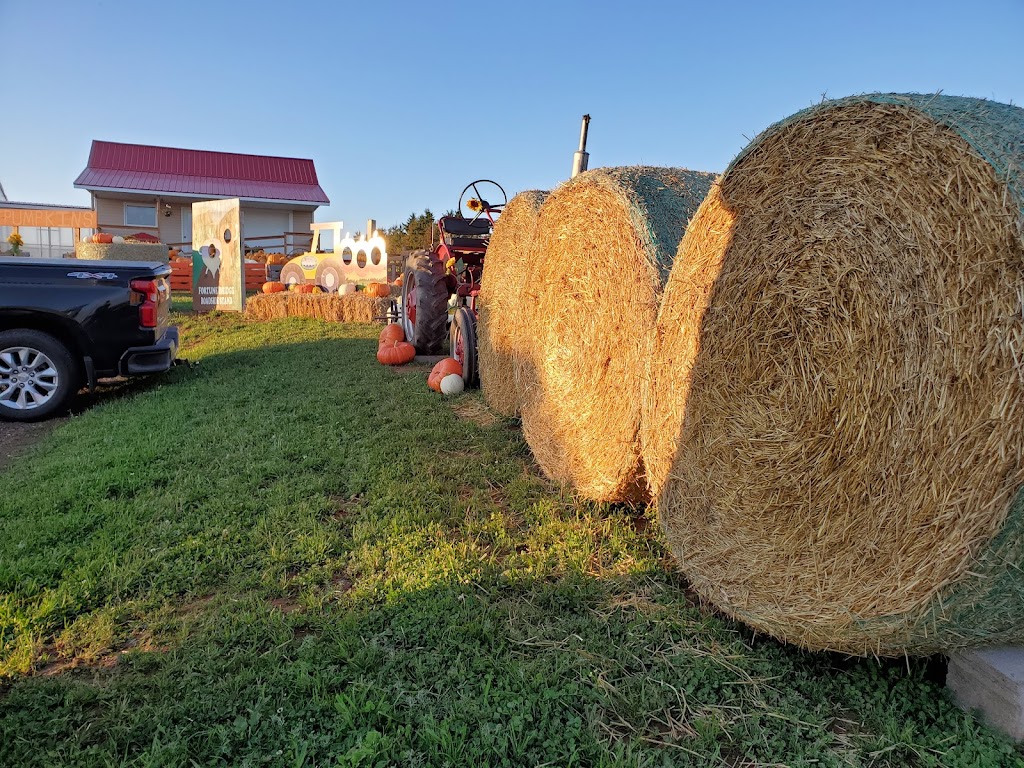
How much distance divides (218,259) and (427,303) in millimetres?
7356

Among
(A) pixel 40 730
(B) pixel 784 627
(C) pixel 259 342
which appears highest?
(C) pixel 259 342

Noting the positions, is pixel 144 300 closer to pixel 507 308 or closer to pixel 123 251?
pixel 507 308

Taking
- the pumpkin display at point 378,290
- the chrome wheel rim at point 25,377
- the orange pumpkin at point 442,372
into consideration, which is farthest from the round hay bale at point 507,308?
the pumpkin display at point 378,290

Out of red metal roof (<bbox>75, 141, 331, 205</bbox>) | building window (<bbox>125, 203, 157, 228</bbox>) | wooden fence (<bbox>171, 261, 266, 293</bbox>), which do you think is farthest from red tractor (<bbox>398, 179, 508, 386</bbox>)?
building window (<bbox>125, 203, 157, 228</bbox>)

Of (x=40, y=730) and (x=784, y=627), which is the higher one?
(x=784, y=627)

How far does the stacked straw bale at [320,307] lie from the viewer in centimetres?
1297

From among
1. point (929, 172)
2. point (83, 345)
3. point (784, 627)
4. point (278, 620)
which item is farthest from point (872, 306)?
point (83, 345)

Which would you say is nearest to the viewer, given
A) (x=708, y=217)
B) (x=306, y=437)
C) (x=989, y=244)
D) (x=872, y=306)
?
(x=989, y=244)

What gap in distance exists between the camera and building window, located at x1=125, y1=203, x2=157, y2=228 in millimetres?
26781

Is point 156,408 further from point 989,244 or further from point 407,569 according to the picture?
point 989,244

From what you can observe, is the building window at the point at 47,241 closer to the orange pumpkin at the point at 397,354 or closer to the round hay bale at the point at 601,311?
the orange pumpkin at the point at 397,354

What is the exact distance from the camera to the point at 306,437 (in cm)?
528

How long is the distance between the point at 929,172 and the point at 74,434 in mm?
6282

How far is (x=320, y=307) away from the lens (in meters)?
13.1
